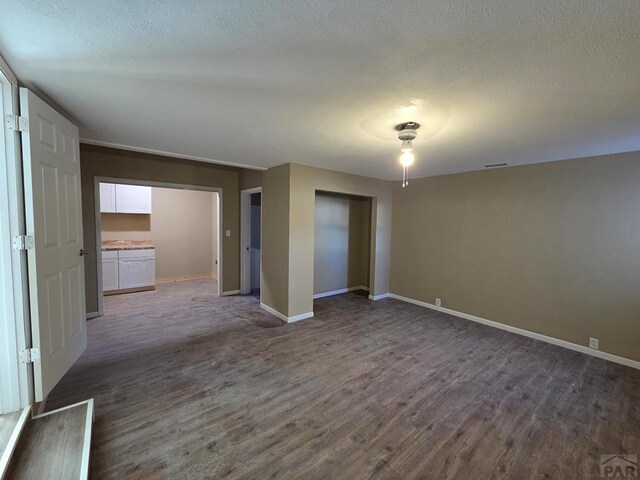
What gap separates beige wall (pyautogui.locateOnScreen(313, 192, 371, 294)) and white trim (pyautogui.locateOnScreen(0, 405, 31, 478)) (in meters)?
4.09

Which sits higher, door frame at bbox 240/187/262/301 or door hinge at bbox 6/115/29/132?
door hinge at bbox 6/115/29/132

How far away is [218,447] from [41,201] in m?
2.07

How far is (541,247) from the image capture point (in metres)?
3.64

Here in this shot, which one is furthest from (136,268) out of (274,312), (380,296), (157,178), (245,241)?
(380,296)

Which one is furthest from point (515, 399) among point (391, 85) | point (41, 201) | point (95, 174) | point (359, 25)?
point (95, 174)

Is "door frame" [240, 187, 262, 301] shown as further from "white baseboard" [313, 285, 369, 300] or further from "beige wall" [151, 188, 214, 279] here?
"beige wall" [151, 188, 214, 279]

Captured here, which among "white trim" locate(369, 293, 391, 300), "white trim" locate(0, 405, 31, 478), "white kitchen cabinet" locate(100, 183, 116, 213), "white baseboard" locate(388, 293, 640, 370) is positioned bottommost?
"white baseboard" locate(388, 293, 640, 370)

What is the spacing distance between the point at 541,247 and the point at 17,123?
209 inches

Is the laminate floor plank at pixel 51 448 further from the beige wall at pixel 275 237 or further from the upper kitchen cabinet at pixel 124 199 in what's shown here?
the upper kitchen cabinet at pixel 124 199

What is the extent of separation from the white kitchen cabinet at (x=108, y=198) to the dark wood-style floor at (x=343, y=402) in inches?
97.1

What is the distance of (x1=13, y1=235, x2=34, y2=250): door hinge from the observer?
5.71 ft

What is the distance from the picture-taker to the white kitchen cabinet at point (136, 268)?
5297 millimetres

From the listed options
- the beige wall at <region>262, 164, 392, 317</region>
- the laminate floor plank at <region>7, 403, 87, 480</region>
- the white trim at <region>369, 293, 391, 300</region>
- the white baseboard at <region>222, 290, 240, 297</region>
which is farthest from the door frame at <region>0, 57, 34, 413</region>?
the white trim at <region>369, 293, 391, 300</region>

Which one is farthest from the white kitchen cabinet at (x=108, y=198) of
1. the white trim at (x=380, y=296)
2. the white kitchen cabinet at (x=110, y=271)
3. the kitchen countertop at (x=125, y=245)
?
the white trim at (x=380, y=296)
